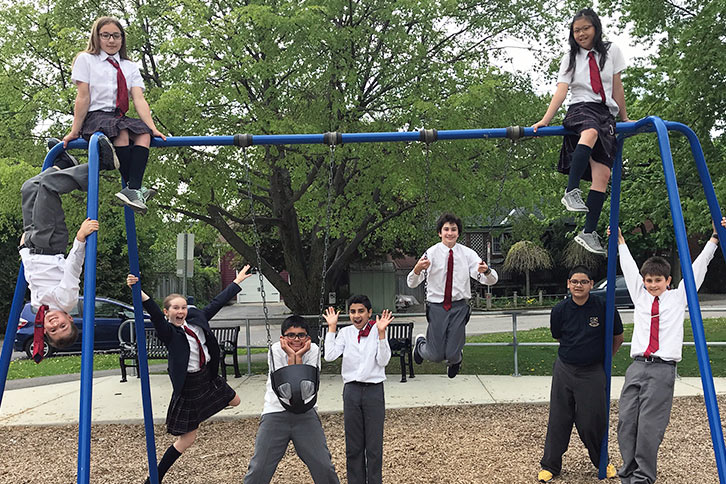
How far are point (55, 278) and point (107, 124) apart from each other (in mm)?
1135

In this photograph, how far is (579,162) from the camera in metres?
4.32

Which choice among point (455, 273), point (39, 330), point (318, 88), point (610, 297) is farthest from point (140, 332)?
point (318, 88)

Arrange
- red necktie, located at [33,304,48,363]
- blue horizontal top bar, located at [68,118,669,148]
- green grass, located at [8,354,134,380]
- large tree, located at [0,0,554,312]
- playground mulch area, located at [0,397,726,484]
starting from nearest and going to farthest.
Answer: red necktie, located at [33,304,48,363]
blue horizontal top bar, located at [68,118,669,148]
playground mulch area, located at [0,397,726,484]
large tree, located at [0,0,554,312]
green grass, located at [8,354,134,380]

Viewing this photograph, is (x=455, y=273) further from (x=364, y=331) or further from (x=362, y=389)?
(x=362, y=389)

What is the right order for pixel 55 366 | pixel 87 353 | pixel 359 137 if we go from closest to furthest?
1. pixel 87 353
2. pixel 359 137
3. pixel 55 366

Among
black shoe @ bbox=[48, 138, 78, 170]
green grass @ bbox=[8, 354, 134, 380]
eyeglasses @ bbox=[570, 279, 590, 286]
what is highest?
black shoe @ bbox=[48, 138, 78, 170]

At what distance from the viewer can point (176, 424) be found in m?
4.82

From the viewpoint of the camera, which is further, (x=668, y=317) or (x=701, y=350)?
(x=668, y=317)

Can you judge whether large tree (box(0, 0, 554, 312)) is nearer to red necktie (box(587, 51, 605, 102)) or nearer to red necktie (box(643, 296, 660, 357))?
red necktie (box(587, 51, 605, 102))

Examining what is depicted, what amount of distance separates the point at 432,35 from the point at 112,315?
10.8 m

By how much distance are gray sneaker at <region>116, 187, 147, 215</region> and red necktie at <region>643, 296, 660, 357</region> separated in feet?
12.0

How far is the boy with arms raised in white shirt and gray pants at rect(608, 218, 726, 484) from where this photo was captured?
4332 millimetres

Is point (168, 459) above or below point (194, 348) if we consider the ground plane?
below

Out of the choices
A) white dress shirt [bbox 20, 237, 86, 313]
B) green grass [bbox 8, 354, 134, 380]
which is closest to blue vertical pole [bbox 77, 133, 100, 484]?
white dress shirt [bbox 20, 237, 86, 313]
